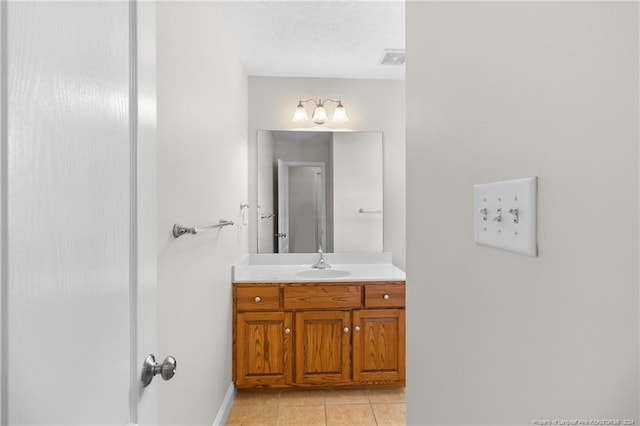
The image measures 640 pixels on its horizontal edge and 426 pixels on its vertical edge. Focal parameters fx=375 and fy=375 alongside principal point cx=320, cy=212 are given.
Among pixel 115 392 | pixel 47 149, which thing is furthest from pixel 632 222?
pixel 115 392

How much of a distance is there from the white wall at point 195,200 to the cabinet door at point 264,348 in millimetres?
114

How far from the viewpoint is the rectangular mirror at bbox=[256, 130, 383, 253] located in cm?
302

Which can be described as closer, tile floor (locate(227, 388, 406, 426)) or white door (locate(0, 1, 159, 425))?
white door (locate(0, 1, 159, 425))

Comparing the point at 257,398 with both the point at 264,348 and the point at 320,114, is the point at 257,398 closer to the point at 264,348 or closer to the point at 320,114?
the point at 264,348

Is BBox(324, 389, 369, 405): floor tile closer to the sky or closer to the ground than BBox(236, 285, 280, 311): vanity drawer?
closer to the ground

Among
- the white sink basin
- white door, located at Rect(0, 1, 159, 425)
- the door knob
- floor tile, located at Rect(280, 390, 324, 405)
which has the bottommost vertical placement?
floor tile, located at Rect(280, 390, 324, 405)

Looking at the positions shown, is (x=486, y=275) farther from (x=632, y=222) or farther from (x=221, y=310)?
(x=221, y=310)

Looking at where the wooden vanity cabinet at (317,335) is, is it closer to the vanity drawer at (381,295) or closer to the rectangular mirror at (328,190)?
the vanity drawer at (381,295)

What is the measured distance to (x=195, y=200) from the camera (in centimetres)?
162

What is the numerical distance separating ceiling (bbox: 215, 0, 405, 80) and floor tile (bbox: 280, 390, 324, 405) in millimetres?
2297

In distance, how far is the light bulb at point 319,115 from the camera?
291 centimetres

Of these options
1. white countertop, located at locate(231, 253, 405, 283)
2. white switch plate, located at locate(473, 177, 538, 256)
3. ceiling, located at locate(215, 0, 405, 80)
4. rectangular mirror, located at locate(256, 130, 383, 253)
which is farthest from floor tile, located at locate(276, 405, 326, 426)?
ceiling, located at locate(215, 0, 405, 80)

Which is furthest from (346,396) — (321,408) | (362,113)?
(362,113)

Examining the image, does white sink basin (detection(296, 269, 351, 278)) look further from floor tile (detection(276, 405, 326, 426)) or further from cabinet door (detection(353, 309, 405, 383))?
floor tile (detection(276, 405, 326, 426))
